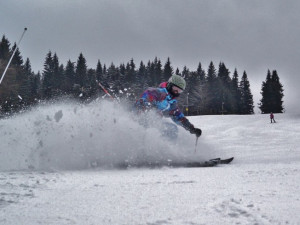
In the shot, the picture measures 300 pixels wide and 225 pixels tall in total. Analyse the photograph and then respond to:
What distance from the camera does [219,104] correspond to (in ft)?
220

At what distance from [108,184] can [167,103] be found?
3980mm

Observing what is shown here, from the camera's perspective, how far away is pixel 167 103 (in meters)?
6.61

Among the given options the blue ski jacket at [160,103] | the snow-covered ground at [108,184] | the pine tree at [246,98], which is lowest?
the snow-covered ground at [108,184]

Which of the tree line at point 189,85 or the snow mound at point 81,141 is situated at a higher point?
the tree line at point 189,85

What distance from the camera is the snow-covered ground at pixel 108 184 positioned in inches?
72.0

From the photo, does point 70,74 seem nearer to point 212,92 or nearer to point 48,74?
point 48,74

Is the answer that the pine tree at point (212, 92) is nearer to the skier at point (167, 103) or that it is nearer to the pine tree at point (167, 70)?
the pine tree at point (167, 70)

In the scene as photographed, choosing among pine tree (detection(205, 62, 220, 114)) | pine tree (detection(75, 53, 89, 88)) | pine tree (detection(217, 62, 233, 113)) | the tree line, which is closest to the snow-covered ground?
the tree line

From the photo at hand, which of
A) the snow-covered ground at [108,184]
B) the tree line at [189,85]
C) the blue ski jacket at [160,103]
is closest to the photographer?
the snow-covered ground at [108,184]

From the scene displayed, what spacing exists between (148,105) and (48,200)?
4039 mm

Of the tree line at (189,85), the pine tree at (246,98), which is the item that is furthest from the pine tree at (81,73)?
the pine tree at (246,98)

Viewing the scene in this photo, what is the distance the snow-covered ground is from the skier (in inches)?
17.7

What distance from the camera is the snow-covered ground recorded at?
6.00 feet

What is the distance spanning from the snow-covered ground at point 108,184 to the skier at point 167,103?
0.45 m
